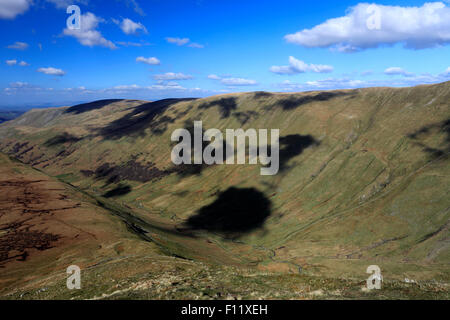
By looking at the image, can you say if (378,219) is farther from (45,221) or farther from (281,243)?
(45,221)

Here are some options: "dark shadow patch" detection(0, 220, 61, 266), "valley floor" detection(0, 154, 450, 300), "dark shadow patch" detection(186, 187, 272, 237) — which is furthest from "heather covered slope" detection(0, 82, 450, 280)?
"dark shadow patch" detection(0, 220, 61, 266)

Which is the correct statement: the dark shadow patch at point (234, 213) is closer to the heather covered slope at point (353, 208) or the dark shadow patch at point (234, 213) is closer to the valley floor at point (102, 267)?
the heather covered slope at point (353, 208)

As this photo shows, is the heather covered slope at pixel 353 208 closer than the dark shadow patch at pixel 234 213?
Yes

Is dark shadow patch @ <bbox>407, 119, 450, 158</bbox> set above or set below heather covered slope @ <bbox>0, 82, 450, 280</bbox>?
above

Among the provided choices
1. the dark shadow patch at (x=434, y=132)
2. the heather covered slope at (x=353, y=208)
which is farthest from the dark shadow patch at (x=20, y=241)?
the dark shadow patch at (x=434, y=132)

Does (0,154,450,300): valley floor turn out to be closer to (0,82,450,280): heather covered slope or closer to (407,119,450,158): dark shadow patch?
(0,82,450,280): heather covered slope

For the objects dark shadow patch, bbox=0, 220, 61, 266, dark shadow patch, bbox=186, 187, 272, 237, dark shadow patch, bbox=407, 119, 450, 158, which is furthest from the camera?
dark shadow patch, bbox=186, 187, 272, 237

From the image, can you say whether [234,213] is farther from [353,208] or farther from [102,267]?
[102,267]
